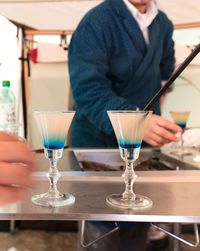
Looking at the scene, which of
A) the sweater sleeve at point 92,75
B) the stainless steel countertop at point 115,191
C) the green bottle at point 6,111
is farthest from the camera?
the green bottle at point 6,111

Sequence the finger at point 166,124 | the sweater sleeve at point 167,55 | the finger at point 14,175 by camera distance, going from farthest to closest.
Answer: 1. the sweater sleeve at point 167,55
2. the finger at point 166,124
3. the finger at point 14,175

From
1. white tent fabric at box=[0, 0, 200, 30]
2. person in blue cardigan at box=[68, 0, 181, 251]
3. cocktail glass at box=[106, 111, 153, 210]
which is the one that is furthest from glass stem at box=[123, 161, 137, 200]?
white tent fabric at box=[0, 0, 200, 30]

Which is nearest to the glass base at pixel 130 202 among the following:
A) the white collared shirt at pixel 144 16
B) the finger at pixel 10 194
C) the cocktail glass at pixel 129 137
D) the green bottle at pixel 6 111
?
the cocktail glass at pixel 129 137

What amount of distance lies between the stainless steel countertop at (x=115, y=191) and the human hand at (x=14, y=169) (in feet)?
0.45

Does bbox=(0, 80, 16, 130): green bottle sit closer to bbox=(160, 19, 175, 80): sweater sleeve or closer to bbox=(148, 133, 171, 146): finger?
bbox=(148, 133, 171, 146): finger

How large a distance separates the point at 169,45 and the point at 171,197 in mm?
1004

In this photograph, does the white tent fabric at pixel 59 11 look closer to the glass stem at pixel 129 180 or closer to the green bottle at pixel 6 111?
the green bottle at pixel 6 111

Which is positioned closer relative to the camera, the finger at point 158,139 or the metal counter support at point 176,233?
the metal counter support at point 176,233

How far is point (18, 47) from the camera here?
6.47ft

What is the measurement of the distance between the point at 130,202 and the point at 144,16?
0.89 meters

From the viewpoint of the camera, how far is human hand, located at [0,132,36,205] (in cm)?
29

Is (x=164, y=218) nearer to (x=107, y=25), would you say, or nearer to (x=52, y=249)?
(x=52, y=249)

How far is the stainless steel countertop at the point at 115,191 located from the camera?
1.59 ft

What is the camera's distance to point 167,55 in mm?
1482
